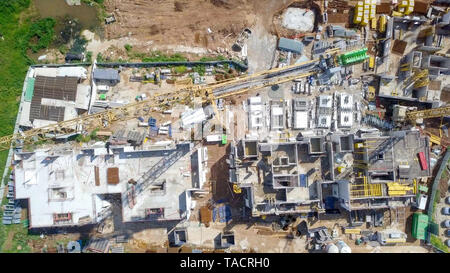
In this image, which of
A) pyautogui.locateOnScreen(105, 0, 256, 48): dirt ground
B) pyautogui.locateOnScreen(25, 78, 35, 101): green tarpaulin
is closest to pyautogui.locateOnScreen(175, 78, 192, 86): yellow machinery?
pyautogui.locateOnScreen(105, 0, 256, 48): dirt ground

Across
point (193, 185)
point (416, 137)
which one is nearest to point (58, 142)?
point (193, 185)

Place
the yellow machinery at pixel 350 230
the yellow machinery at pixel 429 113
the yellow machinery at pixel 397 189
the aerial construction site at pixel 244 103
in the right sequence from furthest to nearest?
the yellow machinery at pixel 350 230, the aerial construction site at pixel 244 103, the yellow machinery at pixel 429 113, the yellow machinery at pixel 397 189

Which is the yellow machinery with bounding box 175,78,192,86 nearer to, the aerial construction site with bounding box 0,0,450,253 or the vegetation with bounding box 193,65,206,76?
the aerial construction site with bounding box 0,0,450,253

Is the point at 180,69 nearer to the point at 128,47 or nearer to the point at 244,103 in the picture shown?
the point at 128,47

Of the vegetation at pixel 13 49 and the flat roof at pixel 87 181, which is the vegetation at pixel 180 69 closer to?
the flat roof at pixel 87 181

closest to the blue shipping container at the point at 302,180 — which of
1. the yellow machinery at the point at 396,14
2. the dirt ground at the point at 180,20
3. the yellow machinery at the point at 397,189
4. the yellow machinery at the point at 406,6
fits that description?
the yellow machinery at the point at 397,189

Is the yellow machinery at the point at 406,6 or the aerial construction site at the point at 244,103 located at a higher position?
the yellow machinery at the point at 406,6

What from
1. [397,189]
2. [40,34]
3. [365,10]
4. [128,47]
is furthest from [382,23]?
[40,34]

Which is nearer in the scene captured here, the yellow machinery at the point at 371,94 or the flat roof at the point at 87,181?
the flat roof at the point at 87,181
